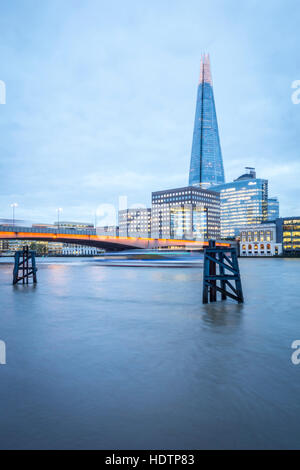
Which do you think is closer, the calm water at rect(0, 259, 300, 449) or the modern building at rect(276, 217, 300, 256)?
the calm water at rect(0, 259, 300, 449)

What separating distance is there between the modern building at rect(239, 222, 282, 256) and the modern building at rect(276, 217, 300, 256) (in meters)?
2.68

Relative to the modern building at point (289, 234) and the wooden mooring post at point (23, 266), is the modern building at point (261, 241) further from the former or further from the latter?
the wooden mooring post at point (23, 266)

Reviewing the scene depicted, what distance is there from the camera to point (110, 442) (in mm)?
3633

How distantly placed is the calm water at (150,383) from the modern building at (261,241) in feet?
521

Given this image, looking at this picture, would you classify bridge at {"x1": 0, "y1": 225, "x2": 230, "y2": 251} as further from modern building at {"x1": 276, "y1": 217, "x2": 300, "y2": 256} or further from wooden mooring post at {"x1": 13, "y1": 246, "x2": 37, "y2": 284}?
modern building at {"x1": 276, "y1": 217, "x2": 300, "y2": 256}

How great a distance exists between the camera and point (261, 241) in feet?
532

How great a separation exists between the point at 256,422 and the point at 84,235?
9344cm

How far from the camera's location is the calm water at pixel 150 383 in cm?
379

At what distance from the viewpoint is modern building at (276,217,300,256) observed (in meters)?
156
